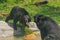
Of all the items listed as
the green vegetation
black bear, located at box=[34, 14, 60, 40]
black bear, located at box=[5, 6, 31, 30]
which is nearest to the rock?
black bear, located at box=[5, 6, 31, 30]

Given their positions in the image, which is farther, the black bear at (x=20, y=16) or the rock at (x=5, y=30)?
the black bear at (x=20, y=16)

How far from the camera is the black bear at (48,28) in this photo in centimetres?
815

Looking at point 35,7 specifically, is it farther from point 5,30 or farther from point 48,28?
point 48,28

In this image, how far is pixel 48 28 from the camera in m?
8.31

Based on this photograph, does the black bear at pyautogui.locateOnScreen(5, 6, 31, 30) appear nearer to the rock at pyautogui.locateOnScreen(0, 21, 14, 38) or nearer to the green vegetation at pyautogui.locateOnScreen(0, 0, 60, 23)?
the rock at pyautogui.locateOnScreen(0, 21, 14, 38)

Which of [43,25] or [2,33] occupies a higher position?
[43,25]

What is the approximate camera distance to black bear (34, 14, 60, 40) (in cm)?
815

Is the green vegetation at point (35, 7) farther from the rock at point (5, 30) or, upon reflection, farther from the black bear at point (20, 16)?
the rock at point (5, 30)

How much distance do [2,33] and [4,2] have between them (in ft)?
21.0

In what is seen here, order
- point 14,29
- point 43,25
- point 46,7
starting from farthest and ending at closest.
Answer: point 46,7
point 14,29
point 43,25

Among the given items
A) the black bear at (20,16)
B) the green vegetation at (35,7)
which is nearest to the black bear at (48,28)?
the black bear at (20,16)

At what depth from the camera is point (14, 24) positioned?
1267 centimetres

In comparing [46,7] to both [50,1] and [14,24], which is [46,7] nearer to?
[50,1]

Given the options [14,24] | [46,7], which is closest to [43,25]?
[14,24]
